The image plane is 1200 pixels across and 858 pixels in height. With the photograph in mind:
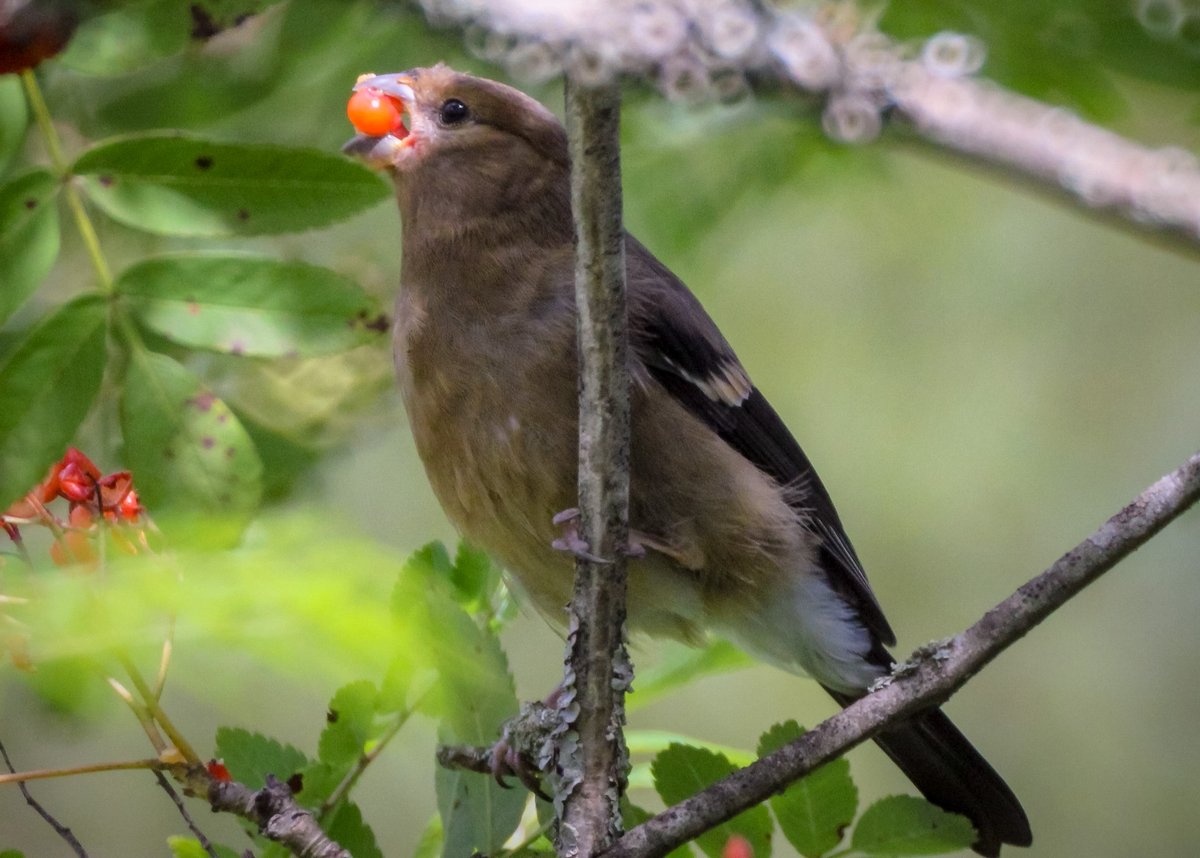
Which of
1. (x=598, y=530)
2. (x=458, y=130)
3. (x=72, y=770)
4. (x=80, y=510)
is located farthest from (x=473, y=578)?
(x=458, y=130)

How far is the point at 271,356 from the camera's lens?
8.64 ft

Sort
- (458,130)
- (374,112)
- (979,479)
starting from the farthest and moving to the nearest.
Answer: (979,479) → (458,130) → (374,112)

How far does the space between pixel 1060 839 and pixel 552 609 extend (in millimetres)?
4398

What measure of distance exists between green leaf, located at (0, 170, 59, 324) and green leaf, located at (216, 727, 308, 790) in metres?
0.88

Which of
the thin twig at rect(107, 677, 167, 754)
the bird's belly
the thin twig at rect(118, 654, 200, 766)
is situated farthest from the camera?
the bird's belly

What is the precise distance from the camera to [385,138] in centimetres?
345

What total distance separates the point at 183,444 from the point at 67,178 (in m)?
0.63

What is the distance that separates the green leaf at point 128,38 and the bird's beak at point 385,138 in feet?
2.49

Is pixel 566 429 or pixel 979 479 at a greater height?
pixel 979 479

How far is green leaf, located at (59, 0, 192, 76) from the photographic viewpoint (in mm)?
2592

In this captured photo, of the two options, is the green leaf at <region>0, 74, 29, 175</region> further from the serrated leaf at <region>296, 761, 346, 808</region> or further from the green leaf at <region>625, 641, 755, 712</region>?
the green leaf at <region>625, 641, 755, 712</region>

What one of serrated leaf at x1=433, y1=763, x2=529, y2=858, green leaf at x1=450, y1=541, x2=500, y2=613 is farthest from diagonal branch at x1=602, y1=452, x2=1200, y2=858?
green leaf at x1=450, y1=541, x2=500, y2=613

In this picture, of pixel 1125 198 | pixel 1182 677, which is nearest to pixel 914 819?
pixel 1125 198

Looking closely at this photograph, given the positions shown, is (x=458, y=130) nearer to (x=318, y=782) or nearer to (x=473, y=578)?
(x=473, y=578)
